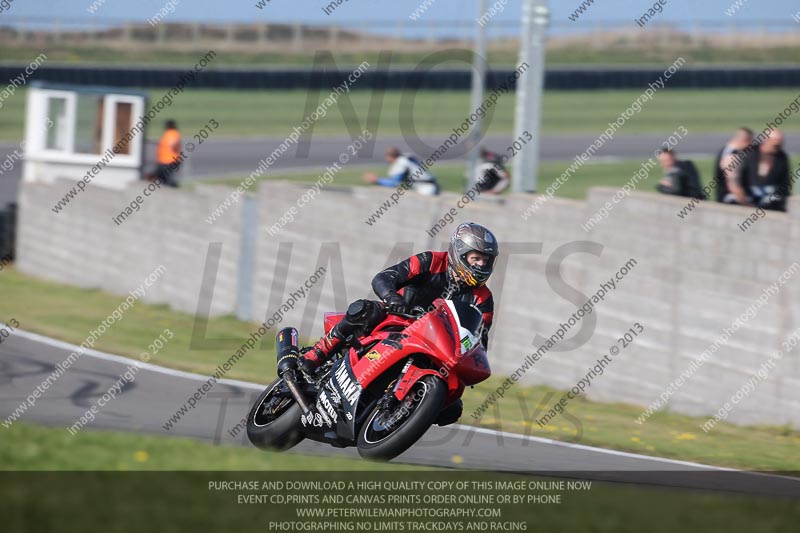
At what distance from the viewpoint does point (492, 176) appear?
19.5 metres

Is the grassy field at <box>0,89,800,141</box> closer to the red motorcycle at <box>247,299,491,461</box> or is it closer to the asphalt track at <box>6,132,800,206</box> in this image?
the asphalt track at <box>6,132,800,206</box>

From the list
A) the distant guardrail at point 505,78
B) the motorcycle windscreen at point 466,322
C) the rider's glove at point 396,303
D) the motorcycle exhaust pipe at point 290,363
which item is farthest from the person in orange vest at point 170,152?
the distant guardrail at point 505,78

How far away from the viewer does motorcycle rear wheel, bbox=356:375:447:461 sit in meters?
8.04

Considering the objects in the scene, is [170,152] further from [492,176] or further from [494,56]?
[494,56]

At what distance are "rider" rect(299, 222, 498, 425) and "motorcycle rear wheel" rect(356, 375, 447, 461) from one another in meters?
0.44

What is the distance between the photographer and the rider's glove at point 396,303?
8.69 m

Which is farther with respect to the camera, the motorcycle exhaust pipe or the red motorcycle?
the motorcycle exhaust pipe

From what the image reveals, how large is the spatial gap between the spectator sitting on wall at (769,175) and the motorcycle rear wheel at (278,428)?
22.6ft

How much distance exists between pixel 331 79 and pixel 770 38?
20143mm

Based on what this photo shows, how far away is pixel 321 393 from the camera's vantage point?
8820 mm

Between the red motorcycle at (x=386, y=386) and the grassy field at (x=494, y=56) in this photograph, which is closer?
the red motorcycle at (x=386, y=386)

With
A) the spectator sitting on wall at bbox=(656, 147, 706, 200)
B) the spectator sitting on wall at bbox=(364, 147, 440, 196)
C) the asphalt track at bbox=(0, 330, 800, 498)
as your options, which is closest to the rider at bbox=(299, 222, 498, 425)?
the asphalt track at bbox=(0, 330, 800, 498)

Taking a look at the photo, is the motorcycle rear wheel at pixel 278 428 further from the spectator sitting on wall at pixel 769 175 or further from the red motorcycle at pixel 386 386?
the spectator sitting on wall at pixel 769 175

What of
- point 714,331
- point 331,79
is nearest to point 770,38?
point 331,79
